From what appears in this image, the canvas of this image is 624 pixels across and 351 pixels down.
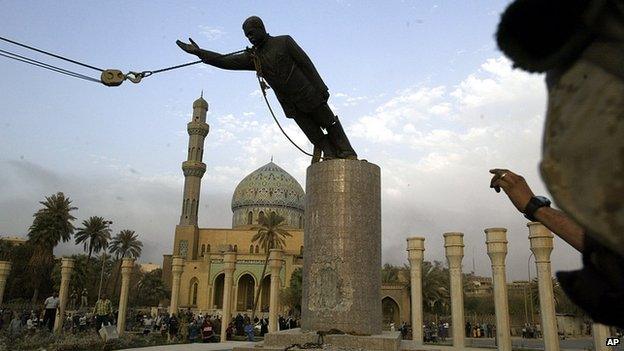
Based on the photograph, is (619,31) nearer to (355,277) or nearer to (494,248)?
(355,277)

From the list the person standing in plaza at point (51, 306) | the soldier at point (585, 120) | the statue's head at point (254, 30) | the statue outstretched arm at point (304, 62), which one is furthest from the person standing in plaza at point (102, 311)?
the soldier at point (585, 120)

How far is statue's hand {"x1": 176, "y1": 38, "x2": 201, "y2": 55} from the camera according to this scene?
23.8 ft

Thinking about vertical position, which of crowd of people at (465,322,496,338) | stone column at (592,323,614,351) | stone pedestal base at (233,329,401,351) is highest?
stone pedestal base at (233,329,401,351)

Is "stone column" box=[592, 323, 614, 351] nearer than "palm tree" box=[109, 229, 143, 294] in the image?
Yes

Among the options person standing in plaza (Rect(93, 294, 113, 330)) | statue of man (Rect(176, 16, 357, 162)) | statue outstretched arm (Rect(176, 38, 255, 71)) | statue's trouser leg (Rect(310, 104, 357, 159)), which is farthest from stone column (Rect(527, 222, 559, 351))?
person standing in plaza (Rect(93, 294, 113, 330))

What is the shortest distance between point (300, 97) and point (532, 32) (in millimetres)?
6809

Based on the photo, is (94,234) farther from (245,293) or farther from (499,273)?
(499,273)

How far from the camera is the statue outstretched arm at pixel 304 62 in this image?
754cm

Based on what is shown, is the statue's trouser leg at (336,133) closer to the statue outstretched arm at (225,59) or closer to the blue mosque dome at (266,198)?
the statue outstretched arm at (225,59)

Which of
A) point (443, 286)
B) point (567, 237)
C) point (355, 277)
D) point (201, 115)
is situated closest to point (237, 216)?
point (201, 115)

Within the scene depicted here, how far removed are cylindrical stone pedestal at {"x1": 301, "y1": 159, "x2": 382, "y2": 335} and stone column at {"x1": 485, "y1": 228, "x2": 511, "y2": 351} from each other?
9233mm

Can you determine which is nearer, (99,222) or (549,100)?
(549,100)

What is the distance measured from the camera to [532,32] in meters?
1.13

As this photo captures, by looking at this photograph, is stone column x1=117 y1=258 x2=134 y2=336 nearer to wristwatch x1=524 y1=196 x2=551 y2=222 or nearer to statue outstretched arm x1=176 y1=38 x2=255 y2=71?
statue outstretched arm x1=176 y1=38 x2=255 y2=71
